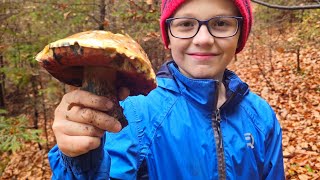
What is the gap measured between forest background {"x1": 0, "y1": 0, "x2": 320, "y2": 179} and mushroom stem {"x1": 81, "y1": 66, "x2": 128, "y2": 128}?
2526mm

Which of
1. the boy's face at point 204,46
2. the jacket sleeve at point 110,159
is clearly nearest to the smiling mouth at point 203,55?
the boy's face at point 204,46

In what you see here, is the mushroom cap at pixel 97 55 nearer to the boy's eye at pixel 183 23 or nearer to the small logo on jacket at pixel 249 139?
the boy's eye at pixel 183 23

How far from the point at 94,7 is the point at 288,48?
5.50 meters

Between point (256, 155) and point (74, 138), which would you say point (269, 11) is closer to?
point (256, 155)

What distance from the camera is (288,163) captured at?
4559mm

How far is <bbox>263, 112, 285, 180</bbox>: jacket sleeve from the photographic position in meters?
1.94

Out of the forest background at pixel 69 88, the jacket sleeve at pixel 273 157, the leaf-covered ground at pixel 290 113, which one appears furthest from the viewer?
the leaf-covered ground at pixel 290 113

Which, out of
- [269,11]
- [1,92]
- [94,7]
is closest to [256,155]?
[94,7]

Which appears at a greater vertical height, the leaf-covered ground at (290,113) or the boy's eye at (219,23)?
the boy's eye at (219,23)

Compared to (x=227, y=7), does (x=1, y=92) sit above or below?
below

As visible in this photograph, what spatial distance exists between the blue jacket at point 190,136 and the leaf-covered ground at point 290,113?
2.88 metres

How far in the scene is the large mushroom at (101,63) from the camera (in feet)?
3.09

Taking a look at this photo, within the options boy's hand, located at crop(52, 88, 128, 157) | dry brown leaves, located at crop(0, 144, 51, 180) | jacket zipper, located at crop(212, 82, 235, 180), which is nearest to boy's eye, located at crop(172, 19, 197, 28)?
jacket zipper, located at crop(212, 82, 235, 180)

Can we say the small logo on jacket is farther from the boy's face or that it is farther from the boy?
the boy's face
